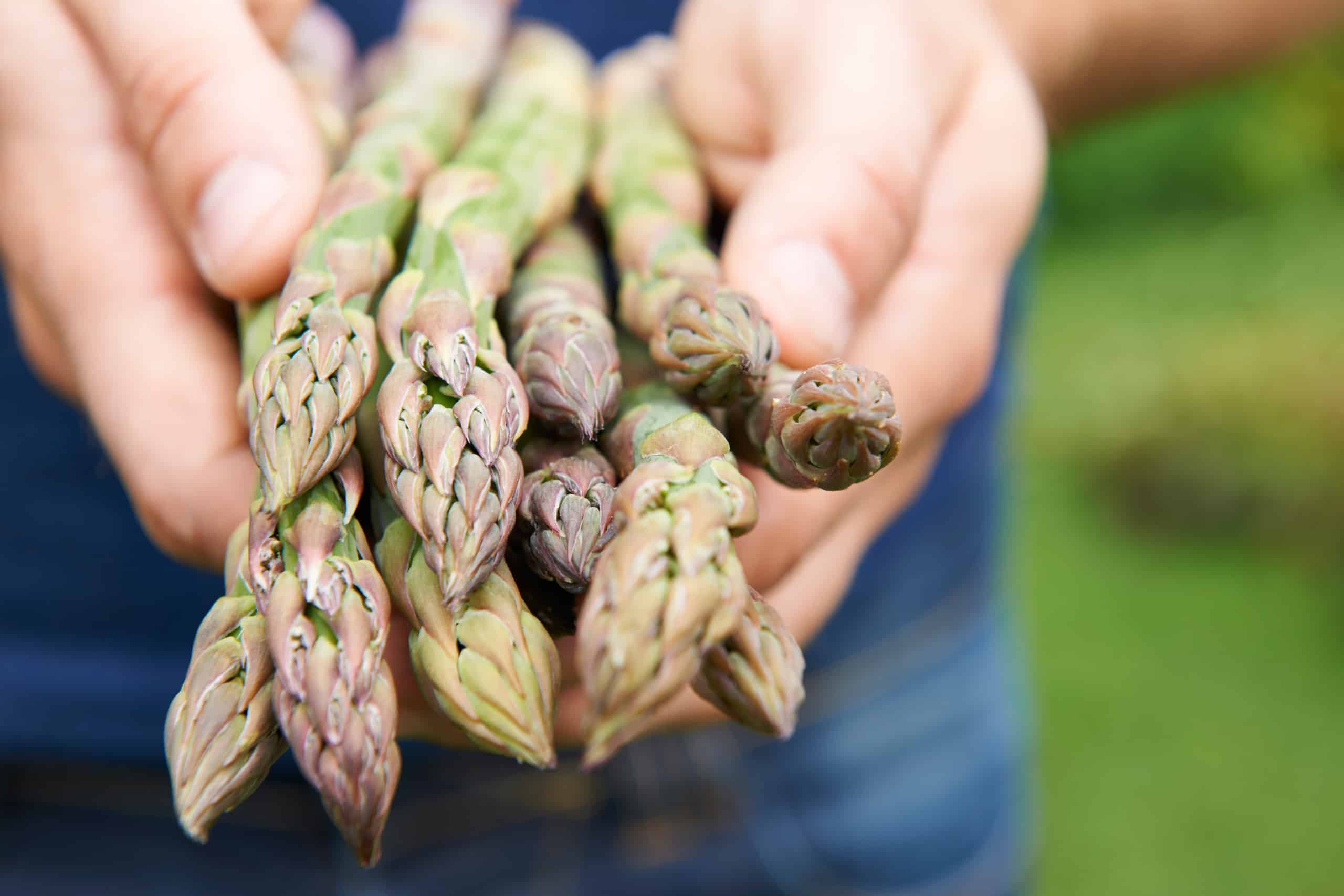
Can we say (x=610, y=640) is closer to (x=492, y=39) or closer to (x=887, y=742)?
(x=492, y=39)

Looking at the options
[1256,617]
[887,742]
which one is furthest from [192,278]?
[1256,617]

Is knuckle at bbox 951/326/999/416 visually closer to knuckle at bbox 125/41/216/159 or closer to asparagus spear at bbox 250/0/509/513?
asparagus spear at bbox 250/0/509/513

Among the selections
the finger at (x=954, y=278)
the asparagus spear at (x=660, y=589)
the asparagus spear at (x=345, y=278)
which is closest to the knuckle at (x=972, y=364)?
the finger at (x=954, y=278)

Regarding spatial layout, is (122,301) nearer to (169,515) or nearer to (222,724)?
(169,515)

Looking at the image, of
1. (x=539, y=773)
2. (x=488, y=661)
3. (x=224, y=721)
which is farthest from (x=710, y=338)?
(x=539, y=773)

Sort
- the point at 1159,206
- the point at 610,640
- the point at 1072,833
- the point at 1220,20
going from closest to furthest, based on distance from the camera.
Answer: the point at 610,640 → the point at 1220,20 → the point at 1072,833 → the point at 1159,206

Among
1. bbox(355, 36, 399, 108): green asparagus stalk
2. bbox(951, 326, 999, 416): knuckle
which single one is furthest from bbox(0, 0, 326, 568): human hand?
bbox(951, 326, 999, 416): knuckle

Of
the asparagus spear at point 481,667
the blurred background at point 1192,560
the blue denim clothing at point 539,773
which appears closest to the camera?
the asparagus spear at point 481,667

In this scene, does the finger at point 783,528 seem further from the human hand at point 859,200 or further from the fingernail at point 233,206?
the fingernail at point 233,206
